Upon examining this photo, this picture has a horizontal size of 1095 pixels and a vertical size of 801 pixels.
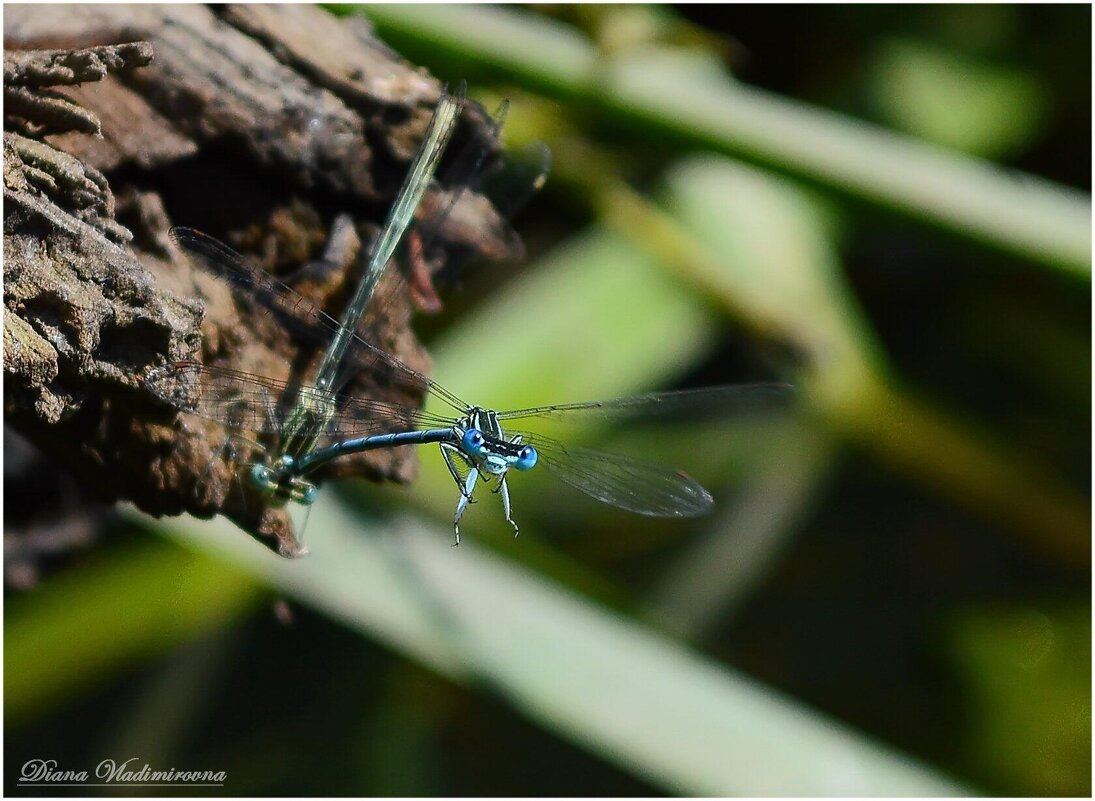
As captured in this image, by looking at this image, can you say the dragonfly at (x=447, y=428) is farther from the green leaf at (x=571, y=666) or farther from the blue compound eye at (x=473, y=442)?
the green leaf at (x=571, y=666)

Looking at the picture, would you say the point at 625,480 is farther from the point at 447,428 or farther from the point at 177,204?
the point at 177,204

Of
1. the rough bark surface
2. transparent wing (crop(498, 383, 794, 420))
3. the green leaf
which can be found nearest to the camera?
the rough bark surface

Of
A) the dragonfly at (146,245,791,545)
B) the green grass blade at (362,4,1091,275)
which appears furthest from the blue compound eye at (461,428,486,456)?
the green grass blade at (362,4,1091,275)

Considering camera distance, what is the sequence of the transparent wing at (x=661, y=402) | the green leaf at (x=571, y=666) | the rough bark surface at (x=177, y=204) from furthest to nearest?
the green leaf at (x=571, y=666), the transparent wing at (x=661, y=402), the rough bark surface at (x=177, y=204)

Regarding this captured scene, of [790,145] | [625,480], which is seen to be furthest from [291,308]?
[790,145]

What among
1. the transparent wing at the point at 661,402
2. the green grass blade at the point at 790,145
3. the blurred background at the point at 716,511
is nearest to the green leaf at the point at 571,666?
the blurred background at the point at 716,511

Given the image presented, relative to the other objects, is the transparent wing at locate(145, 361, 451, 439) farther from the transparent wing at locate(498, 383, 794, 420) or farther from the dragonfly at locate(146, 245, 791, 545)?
the transparent wing at locate(498, 383, 794, 420)
